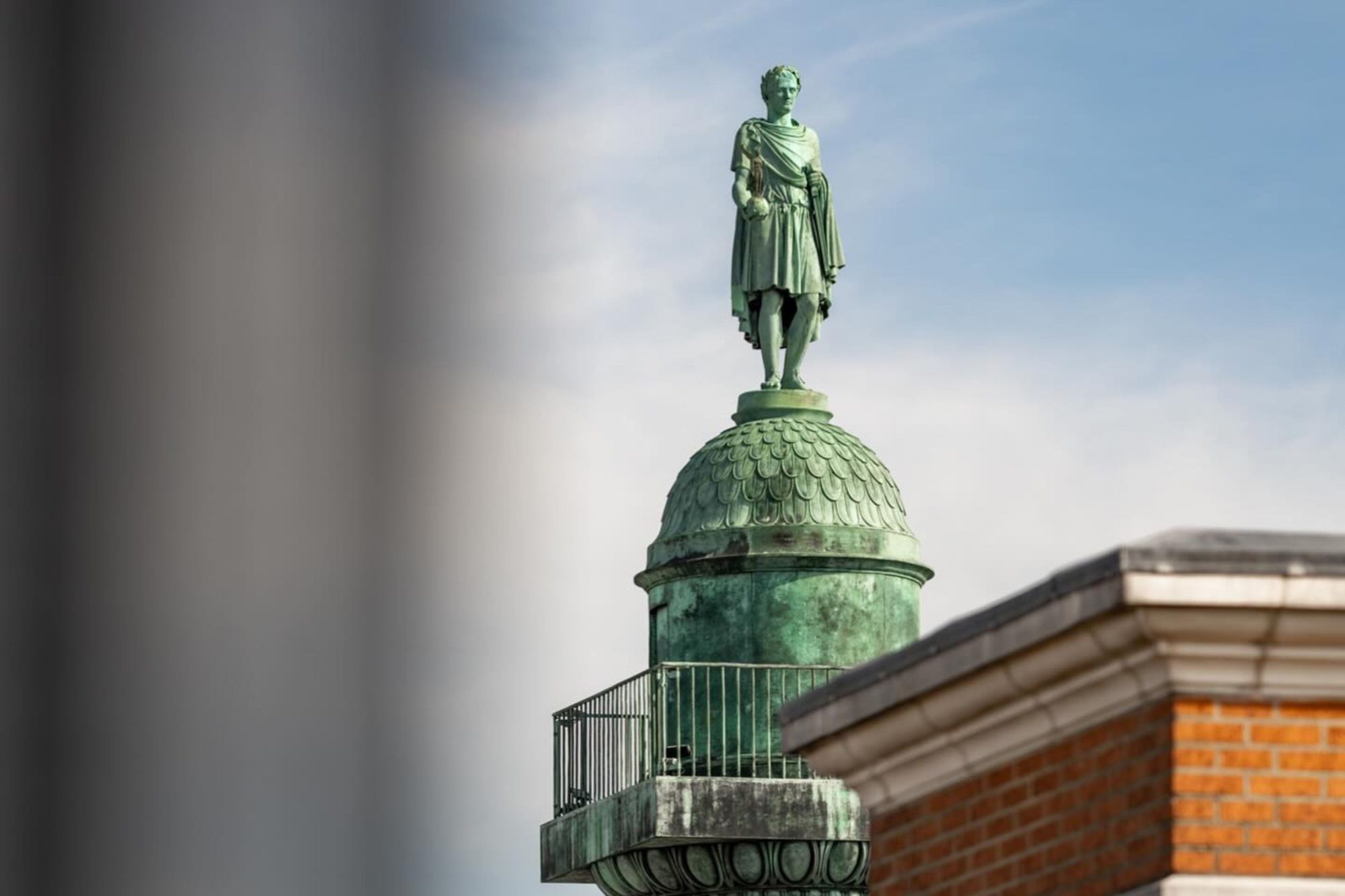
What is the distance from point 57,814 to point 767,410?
2177 centimetres

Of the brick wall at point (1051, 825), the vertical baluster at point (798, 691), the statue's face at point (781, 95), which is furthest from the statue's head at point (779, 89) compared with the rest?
the brick wall at point (1051, 825)

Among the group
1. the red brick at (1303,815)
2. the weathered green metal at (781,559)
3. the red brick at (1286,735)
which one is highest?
the weathered green metal at (781,559)

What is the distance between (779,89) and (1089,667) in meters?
14.9

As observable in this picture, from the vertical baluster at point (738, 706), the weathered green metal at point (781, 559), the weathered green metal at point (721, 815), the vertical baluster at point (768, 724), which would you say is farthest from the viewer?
the weathered green metal at point (781, 559)

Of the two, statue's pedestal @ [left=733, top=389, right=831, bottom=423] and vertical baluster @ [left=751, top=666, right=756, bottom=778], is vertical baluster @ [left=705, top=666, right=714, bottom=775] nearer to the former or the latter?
vertical baluster @ [left=751, top=666, right=756, bottom=778]

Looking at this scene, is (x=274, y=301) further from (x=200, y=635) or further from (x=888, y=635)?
(x=888, y=635)

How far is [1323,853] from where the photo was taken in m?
8.95

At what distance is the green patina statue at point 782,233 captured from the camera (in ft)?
77.2

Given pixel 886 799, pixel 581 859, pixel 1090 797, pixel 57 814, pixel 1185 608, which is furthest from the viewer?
pixel 581 859

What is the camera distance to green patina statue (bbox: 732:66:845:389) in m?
23.5

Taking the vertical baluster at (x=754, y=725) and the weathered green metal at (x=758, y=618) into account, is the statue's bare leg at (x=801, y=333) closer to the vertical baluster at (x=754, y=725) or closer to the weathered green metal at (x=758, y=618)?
the weathered green metal at (x=758, y=618)

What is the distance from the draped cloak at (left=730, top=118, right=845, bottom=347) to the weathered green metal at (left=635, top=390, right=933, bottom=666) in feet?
4.85

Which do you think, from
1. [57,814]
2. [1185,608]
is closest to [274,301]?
[57,814]

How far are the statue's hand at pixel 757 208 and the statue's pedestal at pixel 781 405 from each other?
177 centimetres
